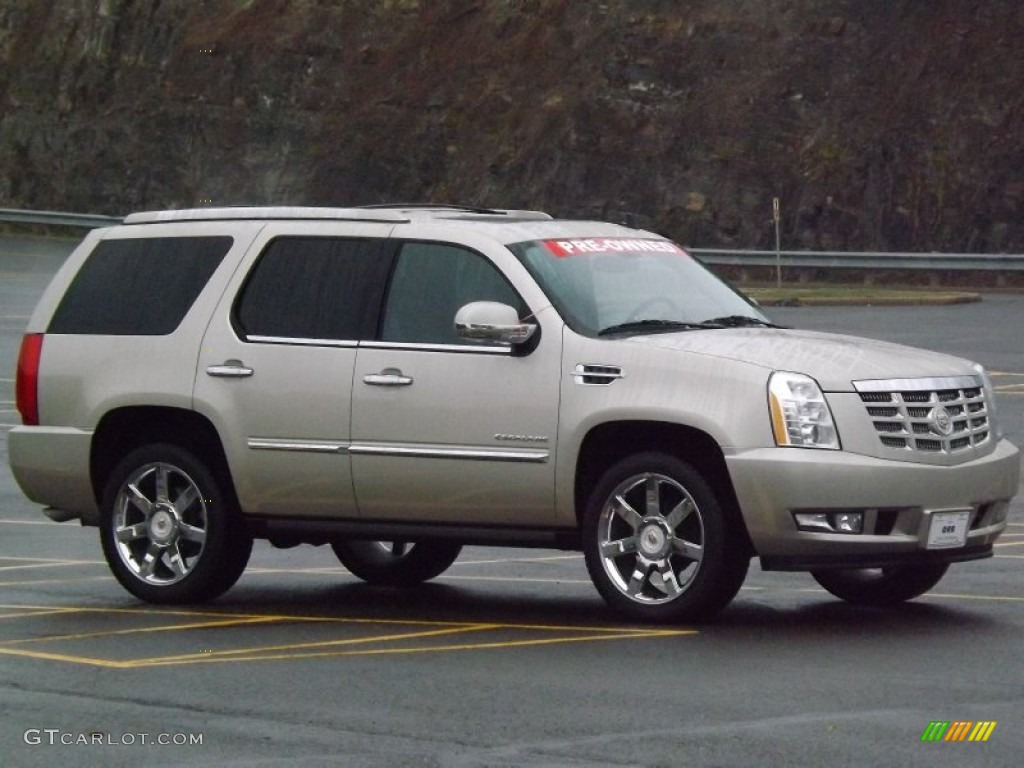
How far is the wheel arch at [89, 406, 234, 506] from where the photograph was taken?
36.5ft

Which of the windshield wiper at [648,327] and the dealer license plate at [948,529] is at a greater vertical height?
the windshield wiper at [648,327]

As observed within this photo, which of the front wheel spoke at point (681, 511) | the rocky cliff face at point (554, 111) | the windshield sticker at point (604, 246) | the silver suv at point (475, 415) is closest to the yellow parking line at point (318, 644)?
the silver suv at point (475, 415)

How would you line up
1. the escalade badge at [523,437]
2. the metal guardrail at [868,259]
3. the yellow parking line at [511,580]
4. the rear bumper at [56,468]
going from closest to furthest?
the escalade badge at [523,437]
the rear bumper at [56,468]
the yellow parking line at [511,580]
the metal guardrail at [868,259]

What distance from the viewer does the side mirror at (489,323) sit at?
998cm

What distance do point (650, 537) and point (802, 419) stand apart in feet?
2.83

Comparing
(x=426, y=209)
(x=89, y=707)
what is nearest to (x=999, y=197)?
(x=426, y=209)

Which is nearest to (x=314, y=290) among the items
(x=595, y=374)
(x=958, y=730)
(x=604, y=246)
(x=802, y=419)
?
(x=604, y=246)

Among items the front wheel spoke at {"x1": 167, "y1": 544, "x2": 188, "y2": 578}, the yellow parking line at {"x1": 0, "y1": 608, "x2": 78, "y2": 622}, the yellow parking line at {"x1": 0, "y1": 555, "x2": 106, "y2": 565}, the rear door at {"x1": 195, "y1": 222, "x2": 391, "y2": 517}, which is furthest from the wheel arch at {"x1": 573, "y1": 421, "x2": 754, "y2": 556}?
the yellow parking line at {"x1": 0, "y1": 555, "x2": 106, "y2": 565}

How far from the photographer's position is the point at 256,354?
1086 cm

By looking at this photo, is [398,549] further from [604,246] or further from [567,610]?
[604,246]

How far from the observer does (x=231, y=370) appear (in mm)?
10898

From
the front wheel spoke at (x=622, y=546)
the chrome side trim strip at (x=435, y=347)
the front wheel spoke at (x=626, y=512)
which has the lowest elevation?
the front wheel spoke at (x=622, y=546)

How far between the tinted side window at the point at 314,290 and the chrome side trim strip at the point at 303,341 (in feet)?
0.07

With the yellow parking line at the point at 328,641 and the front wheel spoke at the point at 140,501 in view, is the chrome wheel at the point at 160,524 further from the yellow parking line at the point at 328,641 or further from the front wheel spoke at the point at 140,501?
the yellow parking line at the point at 328,641
